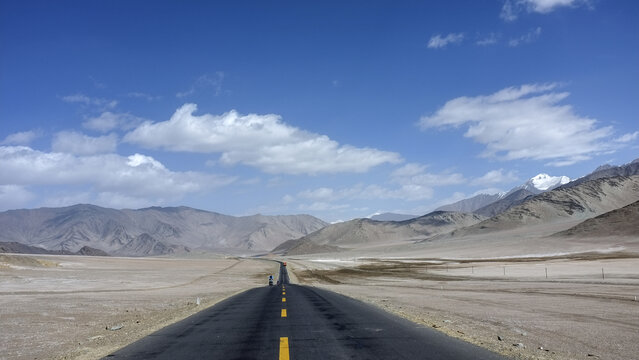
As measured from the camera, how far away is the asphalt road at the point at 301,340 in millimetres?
11344

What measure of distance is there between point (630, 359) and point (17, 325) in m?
21.2

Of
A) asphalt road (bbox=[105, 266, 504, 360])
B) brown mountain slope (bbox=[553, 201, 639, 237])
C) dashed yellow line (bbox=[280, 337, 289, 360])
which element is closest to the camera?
dashed yellow line (bbox=[280, 337, 289, 360])

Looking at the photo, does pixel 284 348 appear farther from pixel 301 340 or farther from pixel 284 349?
pixel 301 340

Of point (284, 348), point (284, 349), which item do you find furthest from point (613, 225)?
point (284, 349)

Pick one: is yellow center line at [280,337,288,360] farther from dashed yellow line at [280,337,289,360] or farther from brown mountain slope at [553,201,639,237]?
brown mountain slope at [553,201,639,237]

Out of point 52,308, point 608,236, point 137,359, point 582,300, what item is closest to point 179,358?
point 137,359

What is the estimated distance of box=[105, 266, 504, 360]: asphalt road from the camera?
→ 1134 centimetres

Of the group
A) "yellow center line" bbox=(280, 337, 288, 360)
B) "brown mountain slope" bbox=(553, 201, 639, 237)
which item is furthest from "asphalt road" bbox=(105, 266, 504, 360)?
"brown mountain slope" bbox=(553, 201, 639, 237)

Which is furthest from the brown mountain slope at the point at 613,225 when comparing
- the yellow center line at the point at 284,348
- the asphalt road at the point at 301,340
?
the yellow center line at the point at 284,348

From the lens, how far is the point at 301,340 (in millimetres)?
13172

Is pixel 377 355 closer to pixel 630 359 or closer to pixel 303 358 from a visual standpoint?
pixel 303 358

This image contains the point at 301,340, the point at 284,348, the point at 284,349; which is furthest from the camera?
the point at 301,340

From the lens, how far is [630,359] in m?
11.7

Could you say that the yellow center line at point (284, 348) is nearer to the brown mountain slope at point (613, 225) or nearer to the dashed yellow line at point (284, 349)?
the dashed yellow line at point (284, 349)
